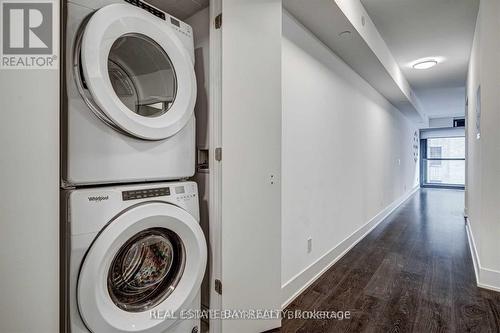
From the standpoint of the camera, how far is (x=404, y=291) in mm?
2107

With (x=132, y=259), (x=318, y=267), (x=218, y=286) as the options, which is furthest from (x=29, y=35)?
(x=318, y=267)

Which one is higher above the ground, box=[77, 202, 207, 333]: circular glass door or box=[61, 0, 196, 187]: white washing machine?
box=[61, 0, 196, 187]: white washing machine

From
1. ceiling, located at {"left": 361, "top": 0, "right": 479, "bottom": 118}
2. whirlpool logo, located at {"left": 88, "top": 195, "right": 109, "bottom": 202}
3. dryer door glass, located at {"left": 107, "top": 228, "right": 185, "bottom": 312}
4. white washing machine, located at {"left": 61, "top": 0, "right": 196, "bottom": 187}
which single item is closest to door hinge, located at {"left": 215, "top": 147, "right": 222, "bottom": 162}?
white washing machine, located at {"left": 61, "top": 0, "right": 196, "bottom": 187}

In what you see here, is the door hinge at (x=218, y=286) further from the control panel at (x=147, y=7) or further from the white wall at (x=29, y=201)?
the control panel at (x=147, y=7)

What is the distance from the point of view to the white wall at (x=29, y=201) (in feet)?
2.56

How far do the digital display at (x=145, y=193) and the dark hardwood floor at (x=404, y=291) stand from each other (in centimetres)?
120

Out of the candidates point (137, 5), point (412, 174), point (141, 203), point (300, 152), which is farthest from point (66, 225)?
point (412, 174)

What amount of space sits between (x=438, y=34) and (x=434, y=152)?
7.75 m

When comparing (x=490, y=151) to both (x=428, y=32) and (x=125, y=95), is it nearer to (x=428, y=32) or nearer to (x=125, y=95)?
(x=428, y=32)

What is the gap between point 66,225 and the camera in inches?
37.7

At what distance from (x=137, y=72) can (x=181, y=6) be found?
0.54 m

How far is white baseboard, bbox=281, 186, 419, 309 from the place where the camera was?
6.55 ft

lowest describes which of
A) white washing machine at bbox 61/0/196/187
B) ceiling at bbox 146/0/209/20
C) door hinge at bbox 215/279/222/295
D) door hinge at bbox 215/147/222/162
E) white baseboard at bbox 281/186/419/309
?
white baseboard at bbox 281/186/419/309

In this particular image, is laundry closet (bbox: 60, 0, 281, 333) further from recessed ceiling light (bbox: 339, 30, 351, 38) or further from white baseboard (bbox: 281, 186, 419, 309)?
recessed ceiling light (bbox: 339, 30, 351, 38)
